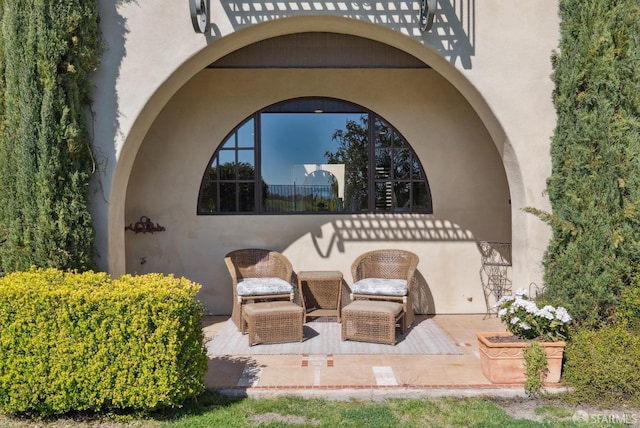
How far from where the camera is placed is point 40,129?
441 cm

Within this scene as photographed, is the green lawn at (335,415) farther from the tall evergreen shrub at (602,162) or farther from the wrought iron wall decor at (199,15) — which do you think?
the wrought iron wall decor at (199,15)

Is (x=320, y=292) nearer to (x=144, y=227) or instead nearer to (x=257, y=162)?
(x=257, y=162)

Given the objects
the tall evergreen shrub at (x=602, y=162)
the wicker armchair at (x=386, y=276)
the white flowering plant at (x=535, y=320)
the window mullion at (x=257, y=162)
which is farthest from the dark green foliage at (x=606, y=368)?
the window mullion at (x=257, y=162)

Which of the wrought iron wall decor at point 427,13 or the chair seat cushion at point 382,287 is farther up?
the wrought iron wall decor at point 427,13

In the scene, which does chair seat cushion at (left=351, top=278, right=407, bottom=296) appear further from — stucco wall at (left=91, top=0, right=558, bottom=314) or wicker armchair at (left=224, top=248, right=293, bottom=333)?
stucco wall at (left=91, top=0, right=558, bottom=314)

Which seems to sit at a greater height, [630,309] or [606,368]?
[630,309]

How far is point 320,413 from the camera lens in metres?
3.80

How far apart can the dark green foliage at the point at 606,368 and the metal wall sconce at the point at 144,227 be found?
5982 millimetres

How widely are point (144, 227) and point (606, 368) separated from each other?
6415 millimetres

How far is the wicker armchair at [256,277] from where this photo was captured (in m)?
6.16

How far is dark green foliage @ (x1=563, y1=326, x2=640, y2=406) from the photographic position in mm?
3895

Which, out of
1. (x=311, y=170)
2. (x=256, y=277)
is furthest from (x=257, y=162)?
(x=256, y=277)

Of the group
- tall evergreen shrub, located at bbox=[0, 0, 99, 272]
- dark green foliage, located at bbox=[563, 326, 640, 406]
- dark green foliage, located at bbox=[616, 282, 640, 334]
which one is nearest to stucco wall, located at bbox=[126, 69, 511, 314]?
tall evergreen shrub, located at bbox=[0, 0, 99, 272]

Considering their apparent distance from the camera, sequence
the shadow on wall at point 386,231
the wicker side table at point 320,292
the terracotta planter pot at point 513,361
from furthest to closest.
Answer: the shadow on wall at point 386,231, the wicker side table at point 320,292, the terracotta planter pot at point 513,361
